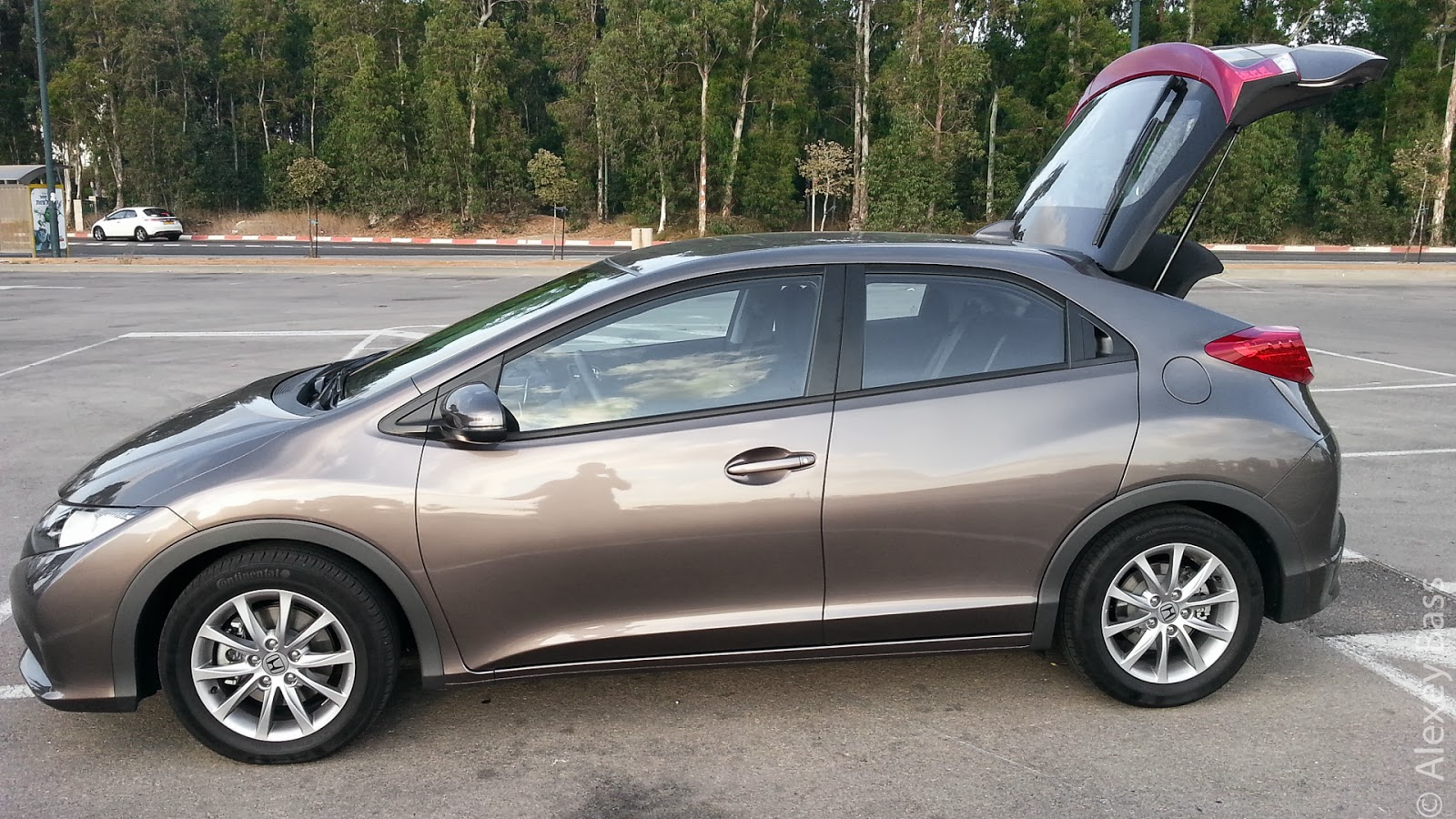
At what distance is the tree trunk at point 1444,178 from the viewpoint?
Answer: 39844mm

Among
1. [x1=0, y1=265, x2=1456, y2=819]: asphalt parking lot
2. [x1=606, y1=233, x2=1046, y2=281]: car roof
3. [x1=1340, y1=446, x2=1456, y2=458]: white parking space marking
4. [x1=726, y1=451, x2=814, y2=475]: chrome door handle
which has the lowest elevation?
[x1=0, y1=265, x2=1456, y2=819]: asphalt parking lot

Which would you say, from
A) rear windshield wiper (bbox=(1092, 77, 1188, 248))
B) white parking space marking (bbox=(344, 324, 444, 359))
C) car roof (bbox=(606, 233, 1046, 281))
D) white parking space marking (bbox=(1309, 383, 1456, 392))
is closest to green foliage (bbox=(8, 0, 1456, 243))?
white parking space marking (bbox=(344, 324, 444, 359))

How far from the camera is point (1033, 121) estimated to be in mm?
45219

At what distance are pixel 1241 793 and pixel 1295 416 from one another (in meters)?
1.33

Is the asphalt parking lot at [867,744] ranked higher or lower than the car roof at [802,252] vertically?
lower

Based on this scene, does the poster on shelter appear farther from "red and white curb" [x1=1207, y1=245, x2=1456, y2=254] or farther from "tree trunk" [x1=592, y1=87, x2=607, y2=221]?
"red and white curb" [x1=1207, y1=245, x2=1456, y2=254]

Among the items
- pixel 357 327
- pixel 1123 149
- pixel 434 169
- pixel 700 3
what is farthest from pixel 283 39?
pixel 1123 149

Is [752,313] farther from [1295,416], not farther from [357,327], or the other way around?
[357,327]

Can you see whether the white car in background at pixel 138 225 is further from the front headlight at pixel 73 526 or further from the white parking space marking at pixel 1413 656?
the white parking space marking at pixel 1413 656

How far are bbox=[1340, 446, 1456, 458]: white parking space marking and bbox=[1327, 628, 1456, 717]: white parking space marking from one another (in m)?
3.43

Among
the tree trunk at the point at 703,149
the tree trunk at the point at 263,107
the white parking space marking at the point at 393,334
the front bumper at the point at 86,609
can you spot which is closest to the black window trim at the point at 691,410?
the front bumper at the point at 86,609

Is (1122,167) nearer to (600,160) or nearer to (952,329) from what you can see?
(952,329)

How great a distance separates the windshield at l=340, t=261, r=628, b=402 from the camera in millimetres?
3811

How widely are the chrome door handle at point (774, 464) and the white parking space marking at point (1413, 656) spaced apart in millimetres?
2414
